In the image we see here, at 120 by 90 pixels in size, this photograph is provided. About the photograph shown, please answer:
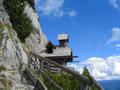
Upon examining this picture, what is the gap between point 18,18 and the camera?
129 feet

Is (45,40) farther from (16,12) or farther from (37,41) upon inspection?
(16,12)

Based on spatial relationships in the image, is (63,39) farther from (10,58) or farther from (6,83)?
(6,83)

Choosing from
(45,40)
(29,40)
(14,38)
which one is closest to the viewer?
(14,38)

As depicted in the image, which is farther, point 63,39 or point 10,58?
point 63,39

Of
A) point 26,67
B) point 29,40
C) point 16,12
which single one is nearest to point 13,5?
point 16,12

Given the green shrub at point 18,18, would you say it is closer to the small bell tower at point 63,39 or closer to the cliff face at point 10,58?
the cliff face at point 10,58

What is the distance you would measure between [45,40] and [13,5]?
21.1 metres

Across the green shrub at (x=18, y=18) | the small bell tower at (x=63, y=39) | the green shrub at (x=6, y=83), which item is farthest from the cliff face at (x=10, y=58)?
the small bell tower at (x=63, y=39)

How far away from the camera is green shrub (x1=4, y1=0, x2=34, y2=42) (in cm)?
3859

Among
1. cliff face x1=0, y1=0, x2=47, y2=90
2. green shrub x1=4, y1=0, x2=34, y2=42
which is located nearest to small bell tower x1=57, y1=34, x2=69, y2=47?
green shrub x1=4, y1=0, x2=34, y2=42

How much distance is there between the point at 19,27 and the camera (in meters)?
39.0

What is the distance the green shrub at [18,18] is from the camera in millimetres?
38594

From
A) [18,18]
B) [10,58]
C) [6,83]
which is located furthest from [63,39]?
[6,83]

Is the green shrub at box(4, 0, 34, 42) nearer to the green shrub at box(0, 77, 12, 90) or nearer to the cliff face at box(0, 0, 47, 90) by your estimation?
the cliff face at box(0, 0, 47, 90)
